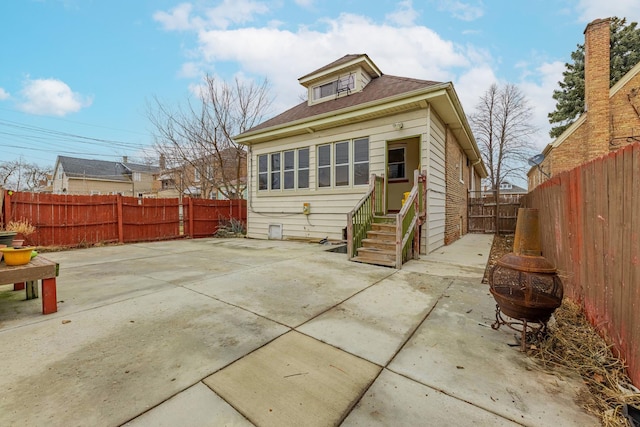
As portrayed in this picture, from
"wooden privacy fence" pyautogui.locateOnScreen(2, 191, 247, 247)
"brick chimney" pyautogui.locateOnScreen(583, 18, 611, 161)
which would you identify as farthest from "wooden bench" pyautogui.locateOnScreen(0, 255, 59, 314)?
"brick chimney" pyautogui.locateOnScreen(583, 18, 611, 161)

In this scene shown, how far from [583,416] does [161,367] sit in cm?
264

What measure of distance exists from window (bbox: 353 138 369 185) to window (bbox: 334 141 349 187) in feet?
0.83

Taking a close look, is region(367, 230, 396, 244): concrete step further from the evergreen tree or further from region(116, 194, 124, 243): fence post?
the evergreen tree

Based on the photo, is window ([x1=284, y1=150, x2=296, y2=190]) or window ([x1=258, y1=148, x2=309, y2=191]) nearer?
window ([x1=258, y1=148, x2=309, y2=191])

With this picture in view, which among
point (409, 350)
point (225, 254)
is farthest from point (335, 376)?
point (225, 254)

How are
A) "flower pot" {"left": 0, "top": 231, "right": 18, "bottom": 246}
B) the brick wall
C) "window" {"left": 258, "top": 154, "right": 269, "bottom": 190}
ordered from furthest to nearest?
"window" {"left": 258, "top": 154, "right": 269, "bottom": 190} < the brick wall < "flower pot" {"left": 0, "top": 231, "right": 18, "bottom": 246}

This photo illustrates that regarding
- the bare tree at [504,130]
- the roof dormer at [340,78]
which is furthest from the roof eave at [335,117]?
the bare tree at [504,130]

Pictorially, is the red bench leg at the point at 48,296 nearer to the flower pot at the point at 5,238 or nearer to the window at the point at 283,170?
the flower pot at the point at 5,238

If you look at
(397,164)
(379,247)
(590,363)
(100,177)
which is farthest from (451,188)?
(100,177)

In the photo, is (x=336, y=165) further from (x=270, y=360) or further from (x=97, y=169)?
(x=97, y=169)

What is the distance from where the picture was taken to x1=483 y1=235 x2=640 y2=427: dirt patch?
149 cm

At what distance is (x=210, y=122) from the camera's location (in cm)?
1324

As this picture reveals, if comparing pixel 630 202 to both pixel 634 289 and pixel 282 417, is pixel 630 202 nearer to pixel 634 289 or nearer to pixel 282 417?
pixel 634 289

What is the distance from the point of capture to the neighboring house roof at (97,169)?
27.1m
